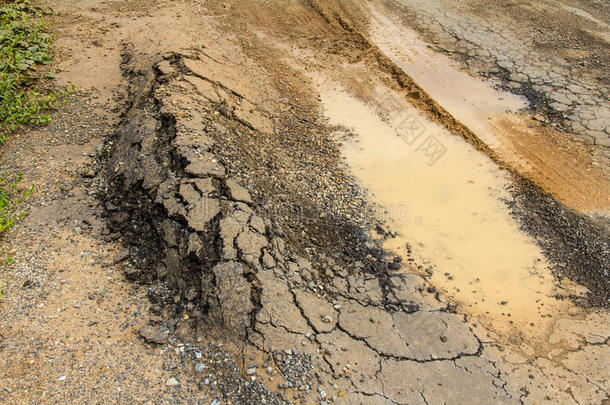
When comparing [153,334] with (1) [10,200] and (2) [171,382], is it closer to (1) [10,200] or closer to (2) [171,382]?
(2) [171,382]

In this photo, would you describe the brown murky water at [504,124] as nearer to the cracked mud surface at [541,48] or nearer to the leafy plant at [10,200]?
the cracked mud surface at [541,48]

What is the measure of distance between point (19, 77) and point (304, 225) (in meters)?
4.13

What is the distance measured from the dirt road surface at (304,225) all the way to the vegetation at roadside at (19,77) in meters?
0.14

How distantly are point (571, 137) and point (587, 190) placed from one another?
106 centimetres

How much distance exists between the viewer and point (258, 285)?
295 cm

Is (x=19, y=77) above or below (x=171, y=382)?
above

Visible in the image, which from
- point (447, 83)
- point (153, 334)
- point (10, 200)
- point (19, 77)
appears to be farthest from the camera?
point (447, 83)

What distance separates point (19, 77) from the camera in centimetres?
501

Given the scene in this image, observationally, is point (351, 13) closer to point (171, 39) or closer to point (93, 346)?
point (171, 39)

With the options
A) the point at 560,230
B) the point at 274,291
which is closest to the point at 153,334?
the point at 274,291

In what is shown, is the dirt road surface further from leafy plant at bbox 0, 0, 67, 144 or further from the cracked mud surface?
leafy plant at bbox 0, 0, 67, 144

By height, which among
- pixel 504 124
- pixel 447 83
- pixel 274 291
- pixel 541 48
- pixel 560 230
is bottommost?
pixel 274 291

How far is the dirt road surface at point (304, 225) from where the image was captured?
8.93 ft

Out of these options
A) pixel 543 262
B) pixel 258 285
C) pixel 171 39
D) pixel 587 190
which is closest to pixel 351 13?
pixel 171 39
